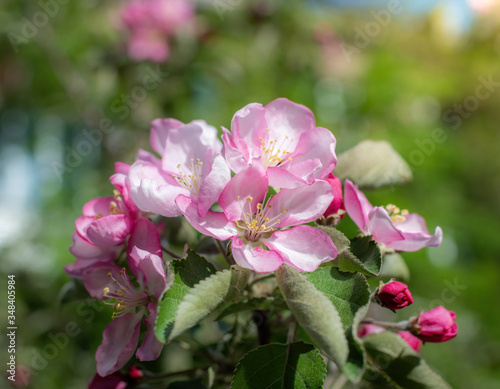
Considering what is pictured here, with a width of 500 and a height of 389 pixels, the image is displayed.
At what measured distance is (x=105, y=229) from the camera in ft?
2.98

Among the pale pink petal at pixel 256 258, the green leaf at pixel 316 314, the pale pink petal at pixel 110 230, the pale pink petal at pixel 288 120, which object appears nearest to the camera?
the green leaf at pixel 316 314

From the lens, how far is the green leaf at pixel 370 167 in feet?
3.52

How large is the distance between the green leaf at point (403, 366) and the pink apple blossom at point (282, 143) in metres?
0.38

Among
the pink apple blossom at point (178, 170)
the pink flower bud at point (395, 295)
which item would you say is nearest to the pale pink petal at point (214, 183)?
the pink apple blossom at point (178, 170)

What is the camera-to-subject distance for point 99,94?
97.9 inches

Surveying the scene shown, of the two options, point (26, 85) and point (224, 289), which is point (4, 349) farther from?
point (224, 289)

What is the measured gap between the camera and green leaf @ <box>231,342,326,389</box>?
844 mm

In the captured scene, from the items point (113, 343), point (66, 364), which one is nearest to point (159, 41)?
point (66, 364)

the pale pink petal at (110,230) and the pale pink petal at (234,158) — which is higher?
the pale pink petal at (234,158)

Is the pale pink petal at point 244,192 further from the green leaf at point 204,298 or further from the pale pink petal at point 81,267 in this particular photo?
the pale pink petal at point 81,267

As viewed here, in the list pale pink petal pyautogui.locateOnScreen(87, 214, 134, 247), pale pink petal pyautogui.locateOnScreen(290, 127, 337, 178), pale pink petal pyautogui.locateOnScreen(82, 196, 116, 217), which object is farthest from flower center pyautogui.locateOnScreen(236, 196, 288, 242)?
pale pink petal pyautogui.locateOnScreen(82, 196, 116, 217)

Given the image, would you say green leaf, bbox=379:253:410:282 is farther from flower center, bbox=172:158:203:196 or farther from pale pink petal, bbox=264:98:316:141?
flower center, bbox=172:158:203:196

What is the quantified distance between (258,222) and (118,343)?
13.6 inches

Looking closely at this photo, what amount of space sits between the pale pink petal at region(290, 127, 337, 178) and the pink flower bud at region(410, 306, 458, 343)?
34cm
